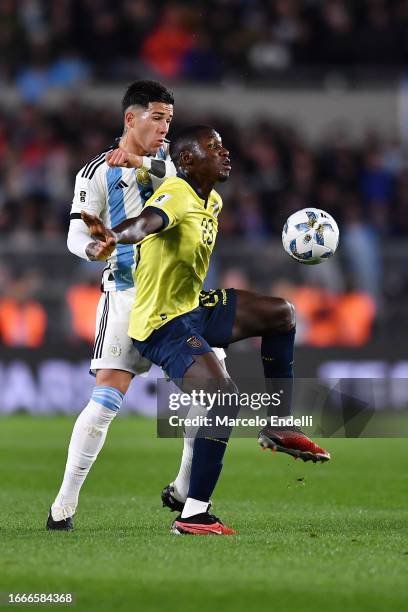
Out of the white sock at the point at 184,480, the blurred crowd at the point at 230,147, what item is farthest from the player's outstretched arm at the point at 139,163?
the blurred crowd at the point at 230,147

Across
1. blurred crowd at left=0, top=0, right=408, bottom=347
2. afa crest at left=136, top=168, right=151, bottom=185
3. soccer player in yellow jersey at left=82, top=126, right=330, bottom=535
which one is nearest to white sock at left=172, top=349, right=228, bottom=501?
soccer player in yellow jersey at left=82, top=126, right=330, bottom=535

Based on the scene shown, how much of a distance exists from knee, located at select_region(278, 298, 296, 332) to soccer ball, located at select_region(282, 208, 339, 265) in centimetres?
44

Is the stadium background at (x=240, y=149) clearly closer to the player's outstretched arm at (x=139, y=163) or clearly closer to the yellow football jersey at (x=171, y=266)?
the player's outstretched arm at (x=139, y=163)

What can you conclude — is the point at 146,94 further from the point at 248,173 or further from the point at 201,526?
the point at 248,173

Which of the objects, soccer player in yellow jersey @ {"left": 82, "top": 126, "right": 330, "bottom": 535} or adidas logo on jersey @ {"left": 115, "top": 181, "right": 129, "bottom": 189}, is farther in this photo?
adidas logo on jersey @ {"left": 115, "top": 181, "right": 129, "bottom": 189}

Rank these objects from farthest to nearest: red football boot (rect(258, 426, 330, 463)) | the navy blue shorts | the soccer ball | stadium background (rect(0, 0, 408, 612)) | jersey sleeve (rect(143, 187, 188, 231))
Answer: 1. the soccer ball
2. red football boot (rect(258, 426, 330, 463))
3. the navy blue shorts
4. jersey sleeve (rect(143, 187, 188, 231))
5. stadium background (rect(0, 0, 408, 612))

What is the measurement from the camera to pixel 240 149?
56.3 feet

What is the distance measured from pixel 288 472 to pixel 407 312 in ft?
16.6

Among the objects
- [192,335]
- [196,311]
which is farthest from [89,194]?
[192,335]

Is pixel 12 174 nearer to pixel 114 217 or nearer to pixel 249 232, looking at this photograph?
pixel 249 232

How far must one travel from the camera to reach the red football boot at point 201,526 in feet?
20.7

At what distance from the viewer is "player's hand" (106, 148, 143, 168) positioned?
6.76 metres

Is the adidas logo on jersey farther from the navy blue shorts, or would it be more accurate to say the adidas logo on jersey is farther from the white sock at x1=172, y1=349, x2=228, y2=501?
the white sock at x1=172, y1=349, x2=228, y2=501

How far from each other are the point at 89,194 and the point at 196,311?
0.88m
